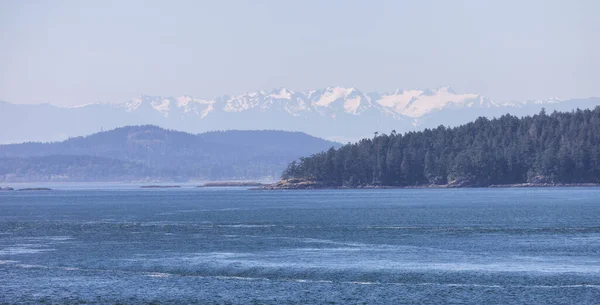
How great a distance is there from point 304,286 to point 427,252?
22.2 m

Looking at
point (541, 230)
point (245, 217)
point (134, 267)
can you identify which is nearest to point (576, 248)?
point (541, 230)

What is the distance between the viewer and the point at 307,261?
3182 inches

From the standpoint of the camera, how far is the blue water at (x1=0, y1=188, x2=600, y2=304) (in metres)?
64.0

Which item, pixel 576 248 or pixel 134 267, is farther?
pixel 576 248

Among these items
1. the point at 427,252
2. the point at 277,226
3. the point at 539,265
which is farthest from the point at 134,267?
the point at 277,226

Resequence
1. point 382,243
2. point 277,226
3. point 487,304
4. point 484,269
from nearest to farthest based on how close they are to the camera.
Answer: point 487,304 → point 484,269 → point 382,243 → point 277,226

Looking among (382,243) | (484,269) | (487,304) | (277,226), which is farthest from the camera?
(277,226)

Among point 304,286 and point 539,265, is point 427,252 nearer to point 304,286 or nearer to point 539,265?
point 539,265

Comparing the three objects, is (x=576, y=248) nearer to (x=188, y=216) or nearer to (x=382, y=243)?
(x=382, y=243)

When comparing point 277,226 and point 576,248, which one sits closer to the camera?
point 576,248

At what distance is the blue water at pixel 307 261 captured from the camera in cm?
6397

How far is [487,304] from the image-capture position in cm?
5956

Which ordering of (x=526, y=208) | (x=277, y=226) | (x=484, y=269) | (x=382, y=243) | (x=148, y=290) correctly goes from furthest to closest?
(x=526, y=208)
(x=277, y=226)
(x=382, y=243)
(x=484, y=269)
(x=148, y=290)

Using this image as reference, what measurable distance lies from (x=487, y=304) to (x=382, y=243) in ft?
122
